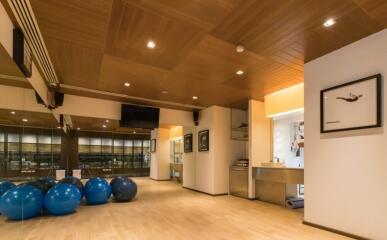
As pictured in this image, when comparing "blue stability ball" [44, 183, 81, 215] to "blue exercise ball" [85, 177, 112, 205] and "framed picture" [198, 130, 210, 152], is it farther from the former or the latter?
"framed picture" [198, 130, 210, 152]

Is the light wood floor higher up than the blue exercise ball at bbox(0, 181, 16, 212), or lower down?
lower down

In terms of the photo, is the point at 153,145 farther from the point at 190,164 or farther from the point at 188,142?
the point at 190,164

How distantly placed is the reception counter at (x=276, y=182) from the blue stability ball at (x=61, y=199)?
491 cm

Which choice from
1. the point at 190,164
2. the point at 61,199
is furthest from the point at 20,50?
the point at 190,164

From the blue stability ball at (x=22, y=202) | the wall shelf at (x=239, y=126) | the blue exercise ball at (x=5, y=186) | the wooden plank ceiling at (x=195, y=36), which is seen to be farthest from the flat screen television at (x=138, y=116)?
the blue exercise ball at (x=5, y=186)

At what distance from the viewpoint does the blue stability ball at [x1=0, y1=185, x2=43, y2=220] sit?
436 centimetres

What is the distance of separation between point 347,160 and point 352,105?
92cm

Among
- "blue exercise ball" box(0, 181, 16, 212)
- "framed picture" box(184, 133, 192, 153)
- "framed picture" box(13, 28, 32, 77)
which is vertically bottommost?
"blue exercise ball" box(0, 181, 16, 212)

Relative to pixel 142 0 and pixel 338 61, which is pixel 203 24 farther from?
pixel 338 61

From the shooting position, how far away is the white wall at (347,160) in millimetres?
3389

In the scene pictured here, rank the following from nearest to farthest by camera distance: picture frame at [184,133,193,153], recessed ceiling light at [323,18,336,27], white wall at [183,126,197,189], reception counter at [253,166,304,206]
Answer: recessed ceiling light at [323,18,336,27] → reception counter at [253,166,304,206] → white wall at [183,126,197,189] → picture frame at [184,133,193,153]

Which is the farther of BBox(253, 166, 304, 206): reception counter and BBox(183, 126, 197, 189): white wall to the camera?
BBox(183, 126, 197, 189): white wall

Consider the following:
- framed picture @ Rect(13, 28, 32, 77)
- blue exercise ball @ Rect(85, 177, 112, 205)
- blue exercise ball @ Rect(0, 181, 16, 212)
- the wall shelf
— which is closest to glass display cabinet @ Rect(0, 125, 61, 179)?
blue exercise ball @ Rect(0, 181, 16, 212)

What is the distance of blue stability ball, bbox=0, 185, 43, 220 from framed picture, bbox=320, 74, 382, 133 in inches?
231
